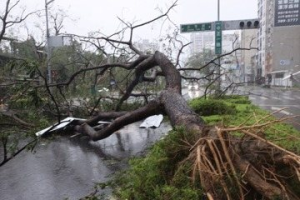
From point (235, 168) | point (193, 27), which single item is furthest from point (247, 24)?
point (235, 168)

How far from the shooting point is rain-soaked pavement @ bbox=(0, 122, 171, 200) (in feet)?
17.1

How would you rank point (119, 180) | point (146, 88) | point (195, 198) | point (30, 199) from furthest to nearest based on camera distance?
1. point (146, 88)
2. point (119, 180)
3. point (30, 199)
4. point (195, 198)

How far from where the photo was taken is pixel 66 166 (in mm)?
6668

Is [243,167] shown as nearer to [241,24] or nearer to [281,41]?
[241,24]

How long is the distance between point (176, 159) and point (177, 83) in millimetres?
2905

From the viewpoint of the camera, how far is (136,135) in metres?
9.84

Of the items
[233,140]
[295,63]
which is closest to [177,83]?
[233,140]

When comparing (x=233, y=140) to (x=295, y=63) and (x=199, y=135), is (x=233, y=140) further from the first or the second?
(x=295, y=63)

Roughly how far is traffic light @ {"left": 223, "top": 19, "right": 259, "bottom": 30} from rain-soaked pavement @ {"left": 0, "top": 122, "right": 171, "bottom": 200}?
6.62m

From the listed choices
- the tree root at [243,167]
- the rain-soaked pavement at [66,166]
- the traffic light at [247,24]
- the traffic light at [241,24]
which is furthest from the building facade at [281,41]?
the tree root at [243,167]

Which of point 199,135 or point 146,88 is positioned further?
point 146,88

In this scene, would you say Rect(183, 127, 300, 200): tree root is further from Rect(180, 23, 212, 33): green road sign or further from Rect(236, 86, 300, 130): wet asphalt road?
Rect(180, 23, 212, 33): green road sign

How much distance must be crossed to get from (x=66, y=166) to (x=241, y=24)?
9.78 metres

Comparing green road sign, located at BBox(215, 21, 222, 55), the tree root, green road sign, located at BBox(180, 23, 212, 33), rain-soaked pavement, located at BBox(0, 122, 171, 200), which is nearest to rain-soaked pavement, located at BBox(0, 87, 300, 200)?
rain-soaked pavement, located at BBox(0, 122, 171, 200)
